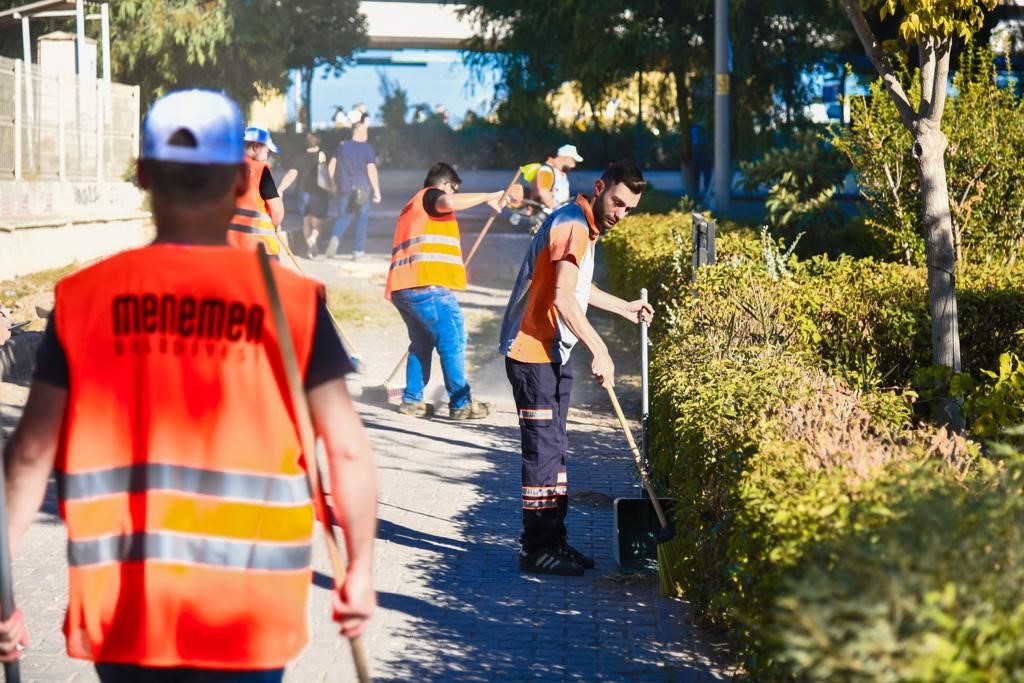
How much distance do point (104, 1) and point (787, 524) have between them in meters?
20.0

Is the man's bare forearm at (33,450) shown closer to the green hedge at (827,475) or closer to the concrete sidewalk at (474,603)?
the green hedge at (827,475)

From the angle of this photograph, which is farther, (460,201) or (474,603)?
(460,201)

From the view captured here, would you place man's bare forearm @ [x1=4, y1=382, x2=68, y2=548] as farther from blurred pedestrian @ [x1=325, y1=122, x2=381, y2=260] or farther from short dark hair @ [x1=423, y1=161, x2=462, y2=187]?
blurred pedestrian @ [x1=325, y1=122, x2=381, y2=260]

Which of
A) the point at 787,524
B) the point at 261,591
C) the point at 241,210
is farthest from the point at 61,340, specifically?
the point at 241,210

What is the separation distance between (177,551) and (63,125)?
57.0 ft

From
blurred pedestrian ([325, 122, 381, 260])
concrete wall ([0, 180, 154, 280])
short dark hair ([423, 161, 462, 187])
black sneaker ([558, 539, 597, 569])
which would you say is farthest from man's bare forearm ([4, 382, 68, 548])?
blurred pedestrian ([325, 122, 381, 260])

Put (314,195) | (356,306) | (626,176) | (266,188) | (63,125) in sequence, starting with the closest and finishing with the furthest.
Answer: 1. (626,176)
2. (266,188)
3. (356,306)
4. (63,125)
5. (314,195)

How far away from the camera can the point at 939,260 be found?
7.37 meters

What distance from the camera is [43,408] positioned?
2717 millimetres

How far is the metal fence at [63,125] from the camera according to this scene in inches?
659

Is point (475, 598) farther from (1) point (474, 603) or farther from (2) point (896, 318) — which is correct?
(2) point (896, 318)

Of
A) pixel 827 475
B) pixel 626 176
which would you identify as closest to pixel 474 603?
pixel 626 176

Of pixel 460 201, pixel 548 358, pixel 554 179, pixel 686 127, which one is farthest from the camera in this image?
pixel 686 127

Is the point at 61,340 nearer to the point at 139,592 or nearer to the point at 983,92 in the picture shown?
the point at 139,592
